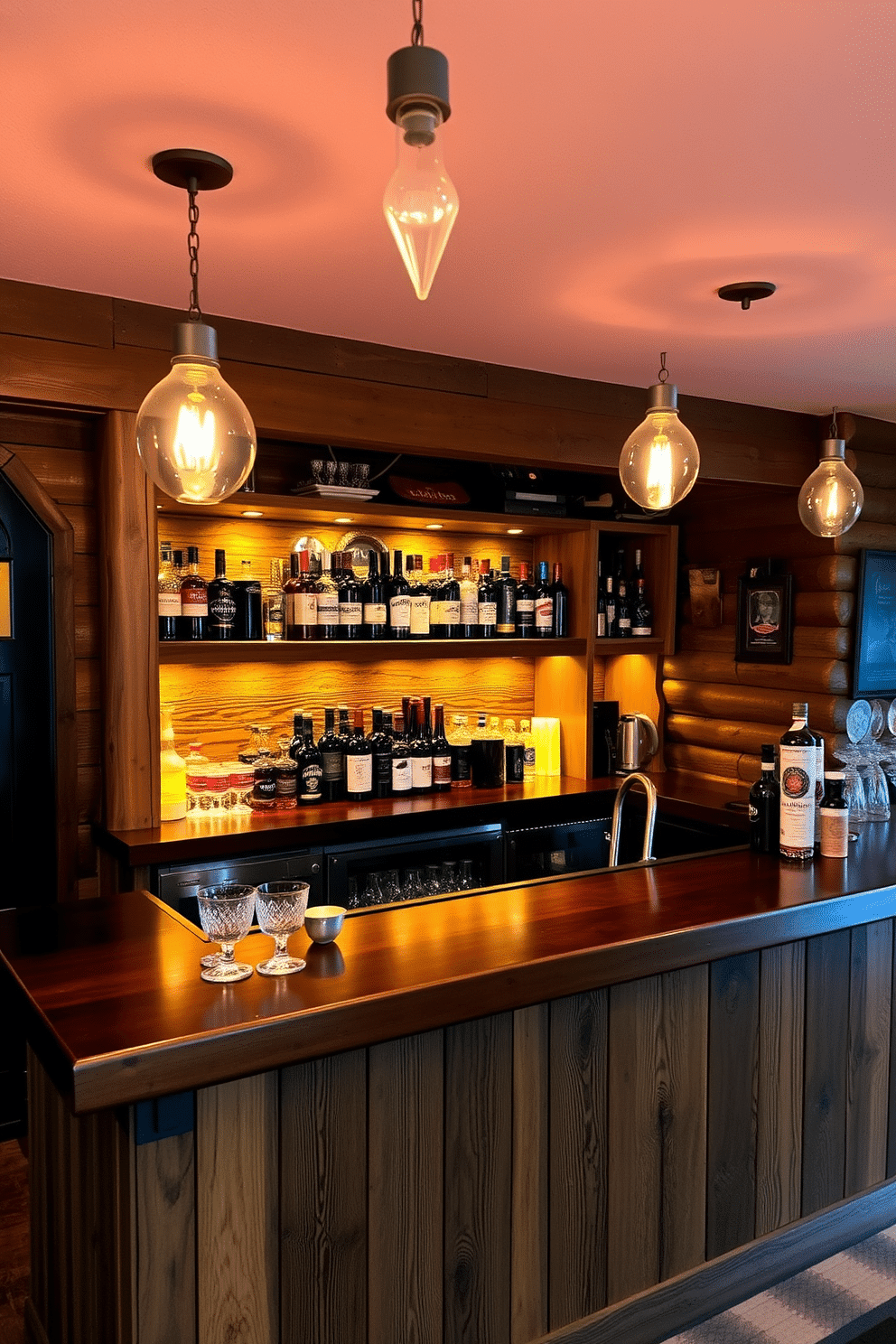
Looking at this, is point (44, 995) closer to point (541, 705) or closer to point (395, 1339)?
point (395, 1339)

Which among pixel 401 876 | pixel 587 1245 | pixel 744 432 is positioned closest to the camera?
pixel 587 1245

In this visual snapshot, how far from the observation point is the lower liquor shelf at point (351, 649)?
3480mm

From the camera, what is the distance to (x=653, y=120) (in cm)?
196

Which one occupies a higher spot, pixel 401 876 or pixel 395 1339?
pixel 401 876

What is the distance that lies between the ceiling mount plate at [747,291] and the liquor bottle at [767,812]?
4.23ft

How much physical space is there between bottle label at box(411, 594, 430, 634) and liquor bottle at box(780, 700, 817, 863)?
5.43ft

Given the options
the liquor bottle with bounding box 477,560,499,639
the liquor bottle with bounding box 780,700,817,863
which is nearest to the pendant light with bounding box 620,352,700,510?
the liquor bottle with bounding box 780,700,817,863

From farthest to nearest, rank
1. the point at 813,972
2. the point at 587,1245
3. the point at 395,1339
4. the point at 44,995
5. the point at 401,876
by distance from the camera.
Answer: the point at 401,876 → the point at 813,972 → the point at 587,1245 → the point at 395,1339 → the point at 44,995

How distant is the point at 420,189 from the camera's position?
122cm

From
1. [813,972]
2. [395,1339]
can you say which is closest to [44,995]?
[395,1339]

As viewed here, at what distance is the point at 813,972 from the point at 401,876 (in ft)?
5.05

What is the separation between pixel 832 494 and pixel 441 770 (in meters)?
1.84

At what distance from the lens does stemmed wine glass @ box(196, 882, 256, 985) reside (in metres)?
1.84

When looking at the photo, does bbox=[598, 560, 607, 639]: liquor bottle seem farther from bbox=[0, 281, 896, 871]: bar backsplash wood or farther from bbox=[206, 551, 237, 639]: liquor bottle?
bbox=[206, 551, 237, 639]: liquor bottle
